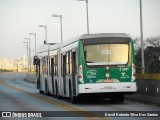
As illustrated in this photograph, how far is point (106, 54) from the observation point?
2553cm

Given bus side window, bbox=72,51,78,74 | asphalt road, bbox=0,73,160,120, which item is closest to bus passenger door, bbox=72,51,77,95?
bus side window, bbox=72,51,78,74

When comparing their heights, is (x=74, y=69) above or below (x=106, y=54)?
below

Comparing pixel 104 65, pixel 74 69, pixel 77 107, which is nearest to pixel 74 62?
pixel 74 69

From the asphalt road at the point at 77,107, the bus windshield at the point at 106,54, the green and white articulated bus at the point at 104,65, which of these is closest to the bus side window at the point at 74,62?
the green and white articulated bus at the point at 104,65

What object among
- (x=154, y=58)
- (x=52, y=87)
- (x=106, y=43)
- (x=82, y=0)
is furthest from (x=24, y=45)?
(x=106, y=43)

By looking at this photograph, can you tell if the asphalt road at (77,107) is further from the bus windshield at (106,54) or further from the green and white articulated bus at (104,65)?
the bus windshield at (106,54)

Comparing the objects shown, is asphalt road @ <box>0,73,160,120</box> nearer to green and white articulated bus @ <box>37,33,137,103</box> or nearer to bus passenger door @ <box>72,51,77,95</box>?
green and white articulated bus @ <box>37,33,137,103</box>

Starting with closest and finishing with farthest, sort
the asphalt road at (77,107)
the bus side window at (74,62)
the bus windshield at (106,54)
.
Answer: the asphalt road at (77,107)
the bus windshield at (106,54)
the bus side window at (74,62)

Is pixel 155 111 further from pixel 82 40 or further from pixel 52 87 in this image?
pixel 52 87

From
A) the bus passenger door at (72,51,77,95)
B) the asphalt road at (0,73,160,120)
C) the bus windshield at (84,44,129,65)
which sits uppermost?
the bus windshield at (84,44,129,65)

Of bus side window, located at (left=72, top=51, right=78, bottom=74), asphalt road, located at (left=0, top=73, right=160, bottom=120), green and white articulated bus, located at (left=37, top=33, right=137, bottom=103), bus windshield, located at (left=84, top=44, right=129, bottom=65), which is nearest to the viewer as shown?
asphalt road, located at (left=0, top=73, right=160, bottom=120)

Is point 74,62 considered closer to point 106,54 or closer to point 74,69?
point 74,69

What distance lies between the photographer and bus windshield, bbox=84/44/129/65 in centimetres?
2545

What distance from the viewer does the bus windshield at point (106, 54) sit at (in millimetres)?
25453
